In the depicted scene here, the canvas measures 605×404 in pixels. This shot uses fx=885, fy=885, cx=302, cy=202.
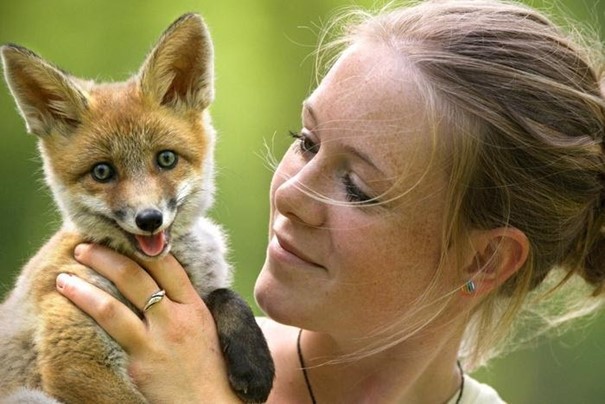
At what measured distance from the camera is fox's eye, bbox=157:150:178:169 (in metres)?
1.76

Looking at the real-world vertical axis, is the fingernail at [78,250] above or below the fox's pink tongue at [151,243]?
below

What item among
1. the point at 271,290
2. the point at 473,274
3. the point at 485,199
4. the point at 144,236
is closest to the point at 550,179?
the point at 485,199

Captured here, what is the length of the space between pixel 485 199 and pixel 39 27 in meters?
2.40

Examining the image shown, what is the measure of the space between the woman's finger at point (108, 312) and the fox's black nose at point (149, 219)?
0.54 feet

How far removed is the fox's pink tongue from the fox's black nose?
7 cm

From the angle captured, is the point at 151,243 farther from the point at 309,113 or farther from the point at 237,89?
the point at 237,89

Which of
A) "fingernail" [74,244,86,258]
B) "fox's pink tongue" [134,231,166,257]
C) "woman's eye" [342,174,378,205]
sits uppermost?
"woman's eye" [342,174,378,205]

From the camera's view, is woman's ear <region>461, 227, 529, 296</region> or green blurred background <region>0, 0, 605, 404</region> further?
green blurred background <region>0, 0, 605, 404</region>

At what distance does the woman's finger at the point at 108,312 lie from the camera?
1.67 meters

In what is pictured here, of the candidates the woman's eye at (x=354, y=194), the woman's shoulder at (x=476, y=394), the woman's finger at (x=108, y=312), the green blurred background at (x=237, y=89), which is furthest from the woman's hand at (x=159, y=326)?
the green blurred background at (x=237, y=89)

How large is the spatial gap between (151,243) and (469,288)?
66 cm

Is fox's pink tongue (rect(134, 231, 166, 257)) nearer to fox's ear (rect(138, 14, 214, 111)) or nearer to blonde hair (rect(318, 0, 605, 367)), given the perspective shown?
fox's ear (rect(138, 14, 214, 111))

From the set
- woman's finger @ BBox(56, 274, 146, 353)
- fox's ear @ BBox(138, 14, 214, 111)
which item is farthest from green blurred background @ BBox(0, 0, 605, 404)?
woman's finger @ BBox(56, 274, 146, 353)

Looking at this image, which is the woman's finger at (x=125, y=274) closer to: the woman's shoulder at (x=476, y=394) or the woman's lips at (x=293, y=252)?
the woman's lips at (x=293, y=252)
